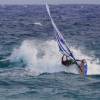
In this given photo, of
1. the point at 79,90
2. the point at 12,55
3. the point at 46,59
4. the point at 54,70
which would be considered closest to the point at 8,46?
the point at 12,55

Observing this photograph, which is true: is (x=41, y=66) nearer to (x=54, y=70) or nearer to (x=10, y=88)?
(x=54, y=70)

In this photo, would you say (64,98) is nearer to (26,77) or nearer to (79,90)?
(79,90)

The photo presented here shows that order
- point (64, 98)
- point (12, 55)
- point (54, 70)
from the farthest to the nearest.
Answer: point (12, 55), point (54, 70), point (64, 98)

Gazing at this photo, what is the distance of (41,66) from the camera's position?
35.4m

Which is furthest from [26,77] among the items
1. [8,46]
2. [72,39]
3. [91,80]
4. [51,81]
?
[72,39]

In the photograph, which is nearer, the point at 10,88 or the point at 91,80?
the point at 10,88

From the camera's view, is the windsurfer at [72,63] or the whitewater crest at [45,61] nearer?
the windsurfer at [72,63]

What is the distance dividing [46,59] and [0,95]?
11.6 meters

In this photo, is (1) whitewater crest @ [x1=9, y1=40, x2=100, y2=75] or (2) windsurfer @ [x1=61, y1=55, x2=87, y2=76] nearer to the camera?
(2) windsurfer @ [x1=61, y1=55, x2=87, y2=76]

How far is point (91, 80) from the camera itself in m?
30.9

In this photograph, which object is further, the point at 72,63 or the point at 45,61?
the point at 45,61

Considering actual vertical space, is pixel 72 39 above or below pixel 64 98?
above

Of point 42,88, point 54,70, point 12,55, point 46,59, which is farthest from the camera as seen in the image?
point 12,55

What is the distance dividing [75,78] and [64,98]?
5.06 m
